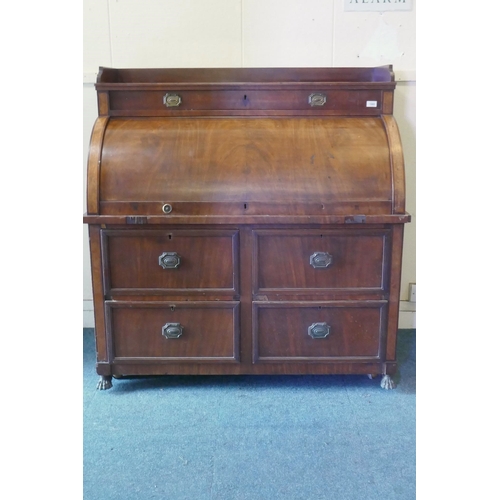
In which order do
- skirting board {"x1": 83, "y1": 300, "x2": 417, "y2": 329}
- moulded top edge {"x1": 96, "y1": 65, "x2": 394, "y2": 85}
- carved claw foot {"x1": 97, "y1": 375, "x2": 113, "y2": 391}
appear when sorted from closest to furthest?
carved claw foot {"x1": 97, "y1": 375, "x2": 113, "y2": 391}, moulded top edge {"x1": 96, "y1": 65, "x2": 394, "y2": 85}, skirting board {"x1": 83, "y1": 300, "x2": 417, "y2": 329}

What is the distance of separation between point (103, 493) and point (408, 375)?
1.42 m

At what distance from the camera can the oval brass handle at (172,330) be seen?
2043 mm

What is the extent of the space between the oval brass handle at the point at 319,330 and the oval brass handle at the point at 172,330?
56cm

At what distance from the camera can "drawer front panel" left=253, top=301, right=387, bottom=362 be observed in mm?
2033

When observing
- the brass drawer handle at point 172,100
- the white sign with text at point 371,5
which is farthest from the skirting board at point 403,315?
the white sign with text at point 371,5

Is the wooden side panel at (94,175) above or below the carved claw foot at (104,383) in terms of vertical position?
above

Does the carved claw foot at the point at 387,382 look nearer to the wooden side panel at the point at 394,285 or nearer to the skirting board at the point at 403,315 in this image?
the wooden side panel at the point at 394,285

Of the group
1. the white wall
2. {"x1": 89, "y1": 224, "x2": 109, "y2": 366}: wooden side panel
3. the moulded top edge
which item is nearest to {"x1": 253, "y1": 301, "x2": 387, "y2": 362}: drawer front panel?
{"x1": 89, "y1": 224, "x2": 109, "y2": 366}: wooden side panel

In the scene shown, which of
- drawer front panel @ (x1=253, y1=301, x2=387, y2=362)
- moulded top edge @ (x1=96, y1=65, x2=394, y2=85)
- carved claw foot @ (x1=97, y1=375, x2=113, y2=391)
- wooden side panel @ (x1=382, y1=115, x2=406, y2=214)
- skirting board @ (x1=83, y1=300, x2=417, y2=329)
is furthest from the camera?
skirting board @ (x1=83, y1=300, x2=417, y2=329)

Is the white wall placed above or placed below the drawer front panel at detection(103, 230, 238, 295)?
above

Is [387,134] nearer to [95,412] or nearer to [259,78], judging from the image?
[259,78]

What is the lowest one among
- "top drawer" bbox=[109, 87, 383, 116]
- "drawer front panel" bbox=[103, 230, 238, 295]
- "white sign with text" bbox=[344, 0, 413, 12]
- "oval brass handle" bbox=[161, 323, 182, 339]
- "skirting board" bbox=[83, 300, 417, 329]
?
"skirting board" bbox=[83, 300, 417, 329]

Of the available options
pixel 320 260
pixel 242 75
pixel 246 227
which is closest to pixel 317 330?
pixel 320 260

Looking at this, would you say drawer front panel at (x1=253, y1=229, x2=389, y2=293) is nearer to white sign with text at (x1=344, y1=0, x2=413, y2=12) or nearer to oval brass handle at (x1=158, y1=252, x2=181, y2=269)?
oval brass handle at (x1=158, y1=252, x2=181, y2=269)
